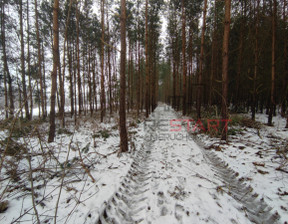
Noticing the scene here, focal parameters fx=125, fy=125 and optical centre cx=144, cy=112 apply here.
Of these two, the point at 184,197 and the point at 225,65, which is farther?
the point at 225,65

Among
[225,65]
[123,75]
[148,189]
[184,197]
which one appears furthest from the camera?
[225,65]

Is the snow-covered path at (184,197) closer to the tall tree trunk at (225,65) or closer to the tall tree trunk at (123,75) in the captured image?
the tall tree trunk at (123,75)

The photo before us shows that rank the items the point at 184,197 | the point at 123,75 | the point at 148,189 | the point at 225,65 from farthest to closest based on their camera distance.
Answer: the point at 225,65 < the point at 123,75 < the point at 148,189 < the point at 184,197

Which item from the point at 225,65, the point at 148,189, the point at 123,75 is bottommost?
the point at 148,189

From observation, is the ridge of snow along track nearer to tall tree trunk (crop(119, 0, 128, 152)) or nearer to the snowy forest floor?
the snowy forest floor

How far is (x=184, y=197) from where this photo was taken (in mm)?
2162

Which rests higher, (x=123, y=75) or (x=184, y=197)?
(x=123, y=75)

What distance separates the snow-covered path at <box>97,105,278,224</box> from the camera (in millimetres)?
1812

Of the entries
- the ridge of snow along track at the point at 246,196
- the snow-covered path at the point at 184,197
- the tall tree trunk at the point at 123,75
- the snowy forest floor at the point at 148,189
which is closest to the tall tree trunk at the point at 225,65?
the snowy forest floor at the point at 148,189

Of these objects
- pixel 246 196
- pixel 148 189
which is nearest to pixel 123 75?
pixel 148 189

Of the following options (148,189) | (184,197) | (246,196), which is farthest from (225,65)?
(148,189)

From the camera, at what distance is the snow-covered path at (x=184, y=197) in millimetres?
1812

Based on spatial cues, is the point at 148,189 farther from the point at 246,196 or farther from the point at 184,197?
the point at 246,196

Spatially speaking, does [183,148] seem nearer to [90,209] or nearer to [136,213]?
[136,213]
